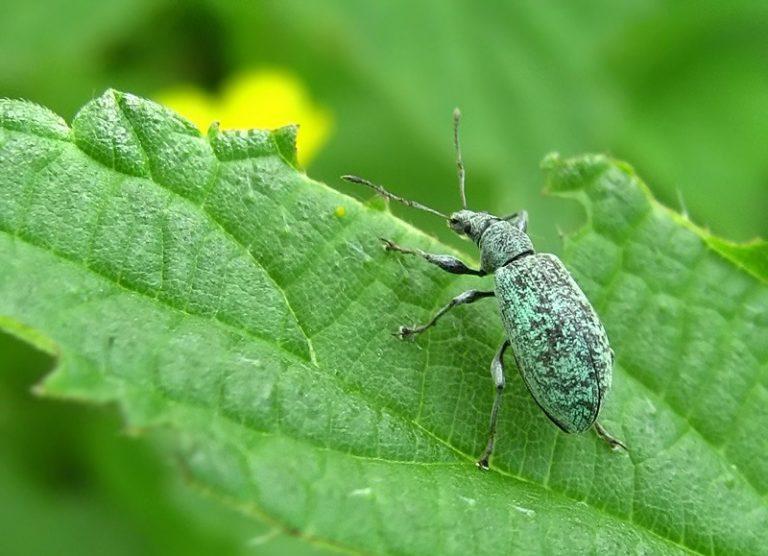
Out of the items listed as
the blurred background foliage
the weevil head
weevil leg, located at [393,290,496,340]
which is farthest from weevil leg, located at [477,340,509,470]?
the weevil head

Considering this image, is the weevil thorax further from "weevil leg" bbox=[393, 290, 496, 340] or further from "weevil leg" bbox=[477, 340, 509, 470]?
"weevil leg" bbox=[477, 340, 509, 470]

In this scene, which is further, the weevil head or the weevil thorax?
the weevil head

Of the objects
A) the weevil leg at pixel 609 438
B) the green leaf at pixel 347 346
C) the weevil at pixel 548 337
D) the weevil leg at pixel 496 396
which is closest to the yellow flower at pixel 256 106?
the weevil at pixel 548 337

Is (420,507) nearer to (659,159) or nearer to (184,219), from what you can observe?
(184,219)

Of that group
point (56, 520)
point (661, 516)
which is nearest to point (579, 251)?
point (661, 516)

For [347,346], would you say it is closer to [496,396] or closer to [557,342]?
[496,396]

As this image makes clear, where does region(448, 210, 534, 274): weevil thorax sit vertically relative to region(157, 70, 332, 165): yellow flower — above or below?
below
